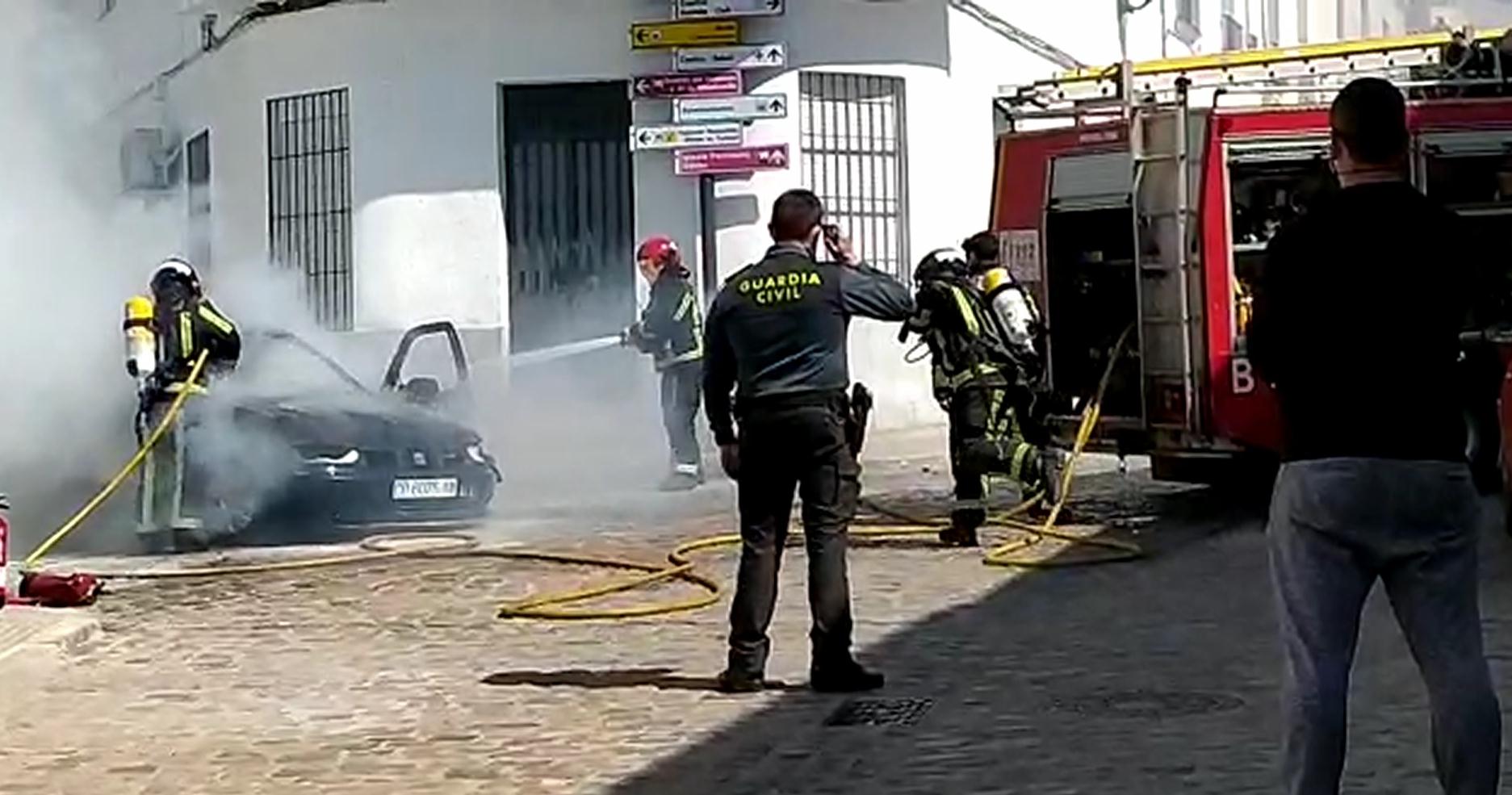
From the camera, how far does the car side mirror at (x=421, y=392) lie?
1628 cm

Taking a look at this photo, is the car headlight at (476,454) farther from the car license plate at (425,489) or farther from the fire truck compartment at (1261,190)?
the fire truck compartment at (1261,190)

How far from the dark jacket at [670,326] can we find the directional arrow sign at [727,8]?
161 inches

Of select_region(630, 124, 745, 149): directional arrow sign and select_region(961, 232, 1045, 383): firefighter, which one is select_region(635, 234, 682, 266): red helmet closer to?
select_region(630, 124, 745, 149): directional arrow sign

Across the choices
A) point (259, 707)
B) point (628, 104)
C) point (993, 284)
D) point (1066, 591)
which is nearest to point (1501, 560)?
point (1066, 591)

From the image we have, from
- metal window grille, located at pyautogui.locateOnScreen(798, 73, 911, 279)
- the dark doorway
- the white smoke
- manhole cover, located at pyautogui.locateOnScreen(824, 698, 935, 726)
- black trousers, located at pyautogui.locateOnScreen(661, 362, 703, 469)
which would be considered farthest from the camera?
metal window grille, located at pyautogui.locateOnScreen(798, 73, 911, 279)

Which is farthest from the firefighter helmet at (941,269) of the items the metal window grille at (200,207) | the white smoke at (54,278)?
the metal window grille at (200,207)

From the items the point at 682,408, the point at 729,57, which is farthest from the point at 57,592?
the point at 729,57

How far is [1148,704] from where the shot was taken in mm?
8945

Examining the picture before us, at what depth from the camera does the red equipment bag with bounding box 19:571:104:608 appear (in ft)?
40.7

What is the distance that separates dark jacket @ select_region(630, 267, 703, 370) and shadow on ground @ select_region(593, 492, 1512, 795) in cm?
700

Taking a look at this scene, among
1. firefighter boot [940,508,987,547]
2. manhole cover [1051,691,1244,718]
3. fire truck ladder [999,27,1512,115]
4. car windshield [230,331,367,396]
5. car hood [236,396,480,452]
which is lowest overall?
manhole cover [1051,691,1244,718]

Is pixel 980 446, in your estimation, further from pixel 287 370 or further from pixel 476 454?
pixel 287 370

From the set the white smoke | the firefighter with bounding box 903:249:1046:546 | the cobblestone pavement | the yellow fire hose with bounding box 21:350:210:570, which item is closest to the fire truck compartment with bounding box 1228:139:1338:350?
the firefighter with bounding box 903:249:1046:546

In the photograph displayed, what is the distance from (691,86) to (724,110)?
14.0 inches
